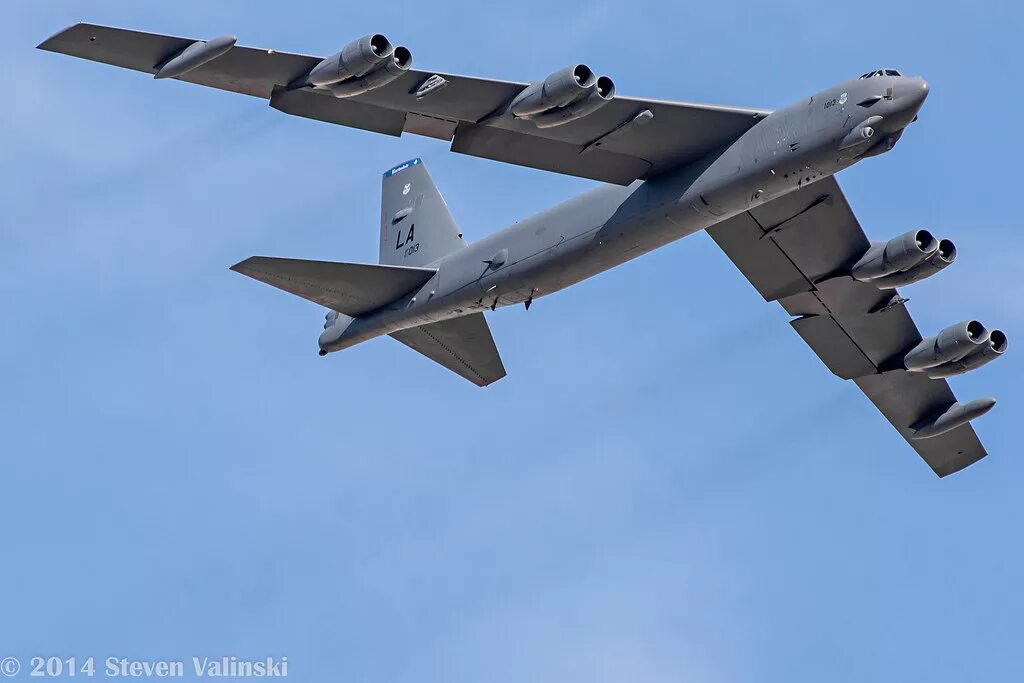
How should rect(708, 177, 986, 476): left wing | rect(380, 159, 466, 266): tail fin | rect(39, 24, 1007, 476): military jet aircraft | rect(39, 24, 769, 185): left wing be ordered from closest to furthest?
rect(39, 24, 769, 185): left wing, rect(39, 24, 1007, 476): military jet aircraft, rect(708, 177, 986, 476): left wing, rect(380, 159, 466, 266): tail fin

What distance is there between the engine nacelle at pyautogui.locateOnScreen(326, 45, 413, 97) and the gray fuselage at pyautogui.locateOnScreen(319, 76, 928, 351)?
5.95 meters

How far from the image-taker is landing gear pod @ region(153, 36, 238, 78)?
97.2 ft

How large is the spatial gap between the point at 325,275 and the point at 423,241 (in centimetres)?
401

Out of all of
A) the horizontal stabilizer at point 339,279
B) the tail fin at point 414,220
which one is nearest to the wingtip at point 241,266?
the horizontal stabilizer at point 339,279

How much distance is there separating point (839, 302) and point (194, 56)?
15864 mm

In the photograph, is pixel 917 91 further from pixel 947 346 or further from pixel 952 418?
pixel 952 418

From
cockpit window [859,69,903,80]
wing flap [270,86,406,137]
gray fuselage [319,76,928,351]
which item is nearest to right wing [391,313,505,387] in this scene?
gray fuselage [319,76,928,351]

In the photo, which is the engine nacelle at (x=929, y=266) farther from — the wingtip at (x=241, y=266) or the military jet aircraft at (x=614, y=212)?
the wingtip at (x=241, y=266)

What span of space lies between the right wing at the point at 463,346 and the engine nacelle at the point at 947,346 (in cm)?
964

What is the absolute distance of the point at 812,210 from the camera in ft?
115

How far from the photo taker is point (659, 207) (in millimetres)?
33000

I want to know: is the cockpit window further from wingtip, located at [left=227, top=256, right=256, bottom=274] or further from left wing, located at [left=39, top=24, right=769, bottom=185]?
wingtip, located at [left=227, top=256, right=256, bottom=274]

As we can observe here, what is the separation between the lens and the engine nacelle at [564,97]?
30312 mm

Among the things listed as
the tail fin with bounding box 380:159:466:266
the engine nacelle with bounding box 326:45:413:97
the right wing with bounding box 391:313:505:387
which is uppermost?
the engine nacelle with bounding box 326:45:413:97
